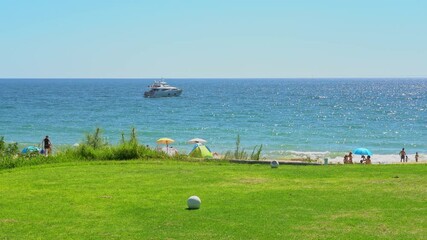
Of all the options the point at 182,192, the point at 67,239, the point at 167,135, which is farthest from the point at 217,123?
the point at 67,239

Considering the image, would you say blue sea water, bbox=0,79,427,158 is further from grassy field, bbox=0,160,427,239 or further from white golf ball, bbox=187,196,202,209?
white golf ball, bbox=187,196,202,209

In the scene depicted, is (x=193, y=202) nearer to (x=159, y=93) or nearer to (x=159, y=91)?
(x=159, y=91)

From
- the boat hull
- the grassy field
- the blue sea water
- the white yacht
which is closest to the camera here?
the grassy field

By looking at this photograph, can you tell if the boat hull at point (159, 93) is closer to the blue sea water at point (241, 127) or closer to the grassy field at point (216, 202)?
the blue sea water at point (241, 127)

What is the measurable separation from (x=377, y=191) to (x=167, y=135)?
46.5 meters

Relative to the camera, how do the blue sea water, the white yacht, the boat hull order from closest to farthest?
the blue sea water → the white yacht → the boat hull

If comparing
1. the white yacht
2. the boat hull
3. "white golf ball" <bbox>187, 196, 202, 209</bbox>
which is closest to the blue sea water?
"white golf ball" <bbox>187, 196, 202, 209</bbox>

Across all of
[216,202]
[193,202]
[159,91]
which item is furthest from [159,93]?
[193,202]

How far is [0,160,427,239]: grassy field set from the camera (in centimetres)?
1299

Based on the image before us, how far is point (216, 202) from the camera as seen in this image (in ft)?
52.3

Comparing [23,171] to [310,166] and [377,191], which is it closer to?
[310,166]

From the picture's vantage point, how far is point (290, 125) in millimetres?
73500

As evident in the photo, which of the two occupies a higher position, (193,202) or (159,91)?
(193,202)

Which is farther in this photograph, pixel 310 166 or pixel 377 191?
pixel 310 166
